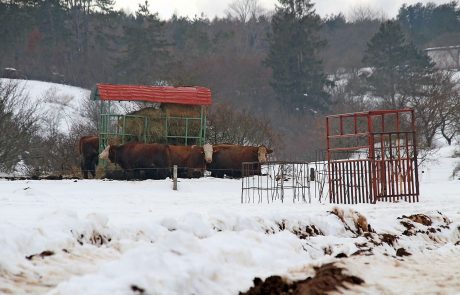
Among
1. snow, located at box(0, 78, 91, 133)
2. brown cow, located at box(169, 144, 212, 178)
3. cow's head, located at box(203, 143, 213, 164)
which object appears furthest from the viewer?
snow, located at box(0, 78, 91, 133)

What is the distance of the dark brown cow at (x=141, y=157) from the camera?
3069cm

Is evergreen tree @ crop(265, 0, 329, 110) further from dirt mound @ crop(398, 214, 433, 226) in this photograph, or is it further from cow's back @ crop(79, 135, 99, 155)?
dirt mound @ crop(398, 214, 433, 226)

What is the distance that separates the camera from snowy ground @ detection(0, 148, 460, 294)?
22.2ft

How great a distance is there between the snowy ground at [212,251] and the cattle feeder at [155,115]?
60.5 ft

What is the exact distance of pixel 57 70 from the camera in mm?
84438

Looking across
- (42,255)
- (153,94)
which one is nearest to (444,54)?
(153,94)

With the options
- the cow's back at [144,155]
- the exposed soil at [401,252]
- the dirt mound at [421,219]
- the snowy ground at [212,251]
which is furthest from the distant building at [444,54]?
the exposed soil at [401,252]

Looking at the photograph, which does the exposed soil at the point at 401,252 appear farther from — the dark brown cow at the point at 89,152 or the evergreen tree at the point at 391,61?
the evergreen tree at the point at 391,61

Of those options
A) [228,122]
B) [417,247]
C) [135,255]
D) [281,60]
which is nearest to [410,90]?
[281,60]

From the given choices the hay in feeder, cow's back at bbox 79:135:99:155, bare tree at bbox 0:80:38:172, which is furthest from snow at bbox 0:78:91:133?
the hay in feeder

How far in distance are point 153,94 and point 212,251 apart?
83.0 feet

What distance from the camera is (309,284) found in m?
7.23

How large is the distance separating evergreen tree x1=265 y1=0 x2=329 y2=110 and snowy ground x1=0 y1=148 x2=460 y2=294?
64665 mm

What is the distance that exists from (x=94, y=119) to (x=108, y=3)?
44.9 m
